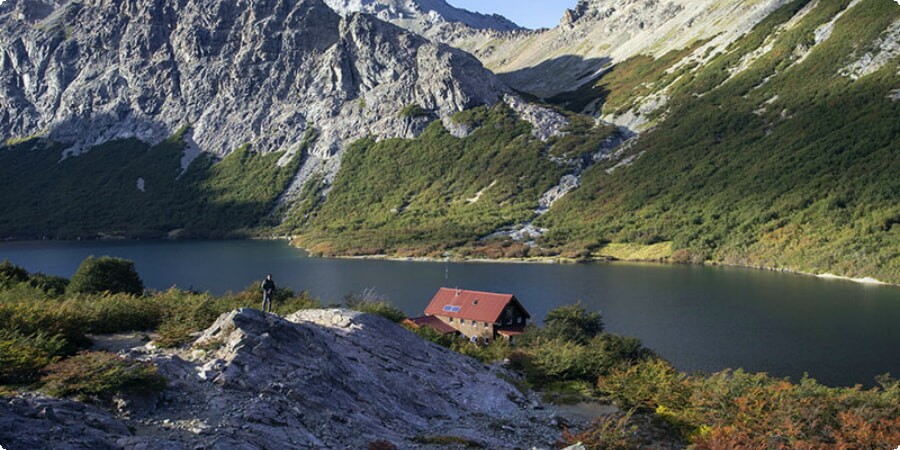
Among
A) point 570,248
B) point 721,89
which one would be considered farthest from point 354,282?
point 721,89

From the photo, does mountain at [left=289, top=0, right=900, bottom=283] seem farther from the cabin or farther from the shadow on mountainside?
the cabin

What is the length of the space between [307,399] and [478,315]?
111ft

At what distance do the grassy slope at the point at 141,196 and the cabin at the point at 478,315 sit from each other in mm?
120713

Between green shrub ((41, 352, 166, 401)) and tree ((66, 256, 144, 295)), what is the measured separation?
83.0ft

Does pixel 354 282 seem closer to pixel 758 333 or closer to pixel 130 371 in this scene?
pixel 758 333

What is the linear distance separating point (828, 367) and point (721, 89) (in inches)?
4520

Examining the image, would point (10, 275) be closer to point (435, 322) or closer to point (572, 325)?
point (435, 322)

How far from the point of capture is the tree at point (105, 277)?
38.4m

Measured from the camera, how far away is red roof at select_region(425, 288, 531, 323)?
49.3 metres

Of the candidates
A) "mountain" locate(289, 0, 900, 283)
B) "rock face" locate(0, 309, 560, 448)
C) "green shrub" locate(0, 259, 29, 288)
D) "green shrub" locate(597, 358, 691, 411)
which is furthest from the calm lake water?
"green shrub" locate(0, 259, 29, 288)

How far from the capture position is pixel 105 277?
3966 centimetres

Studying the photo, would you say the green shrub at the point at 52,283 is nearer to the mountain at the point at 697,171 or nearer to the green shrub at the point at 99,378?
the green shrub at the point at 99,378

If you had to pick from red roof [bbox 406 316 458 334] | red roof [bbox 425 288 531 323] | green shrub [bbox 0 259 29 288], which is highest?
green shrub [bbox 0 259 29 288]

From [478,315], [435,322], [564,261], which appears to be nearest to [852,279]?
[564,261]
